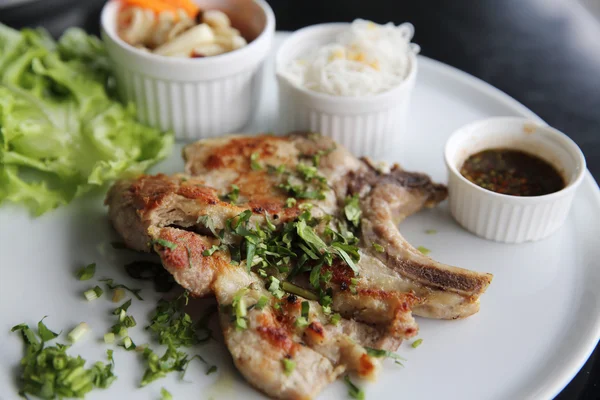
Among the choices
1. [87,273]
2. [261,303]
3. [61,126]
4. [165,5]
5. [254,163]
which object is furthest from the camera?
[165,5]

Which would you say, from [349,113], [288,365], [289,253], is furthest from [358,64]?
[288,365]

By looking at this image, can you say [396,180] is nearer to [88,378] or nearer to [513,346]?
[513,346]

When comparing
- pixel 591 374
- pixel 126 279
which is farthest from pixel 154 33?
pixel 591 374

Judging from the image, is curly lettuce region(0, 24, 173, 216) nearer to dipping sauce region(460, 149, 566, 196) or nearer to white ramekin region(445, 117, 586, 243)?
white ramekin region(445, 117, 586, 243)

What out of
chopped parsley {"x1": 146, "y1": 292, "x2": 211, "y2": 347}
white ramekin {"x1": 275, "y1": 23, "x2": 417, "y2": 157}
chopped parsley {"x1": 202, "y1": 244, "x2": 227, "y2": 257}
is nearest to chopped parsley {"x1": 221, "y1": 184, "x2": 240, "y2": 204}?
chopped parsley {"x1": 202, "y1": 244, "x2": 227, "y2": 257}

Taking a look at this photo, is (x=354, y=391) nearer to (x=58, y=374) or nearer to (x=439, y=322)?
(x=439, y=322)

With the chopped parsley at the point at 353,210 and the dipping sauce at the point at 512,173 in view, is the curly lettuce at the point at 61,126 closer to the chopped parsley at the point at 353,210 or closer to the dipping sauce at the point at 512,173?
the chopped parsley at the point at 353,210

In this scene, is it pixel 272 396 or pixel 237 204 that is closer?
pixel 272 396
